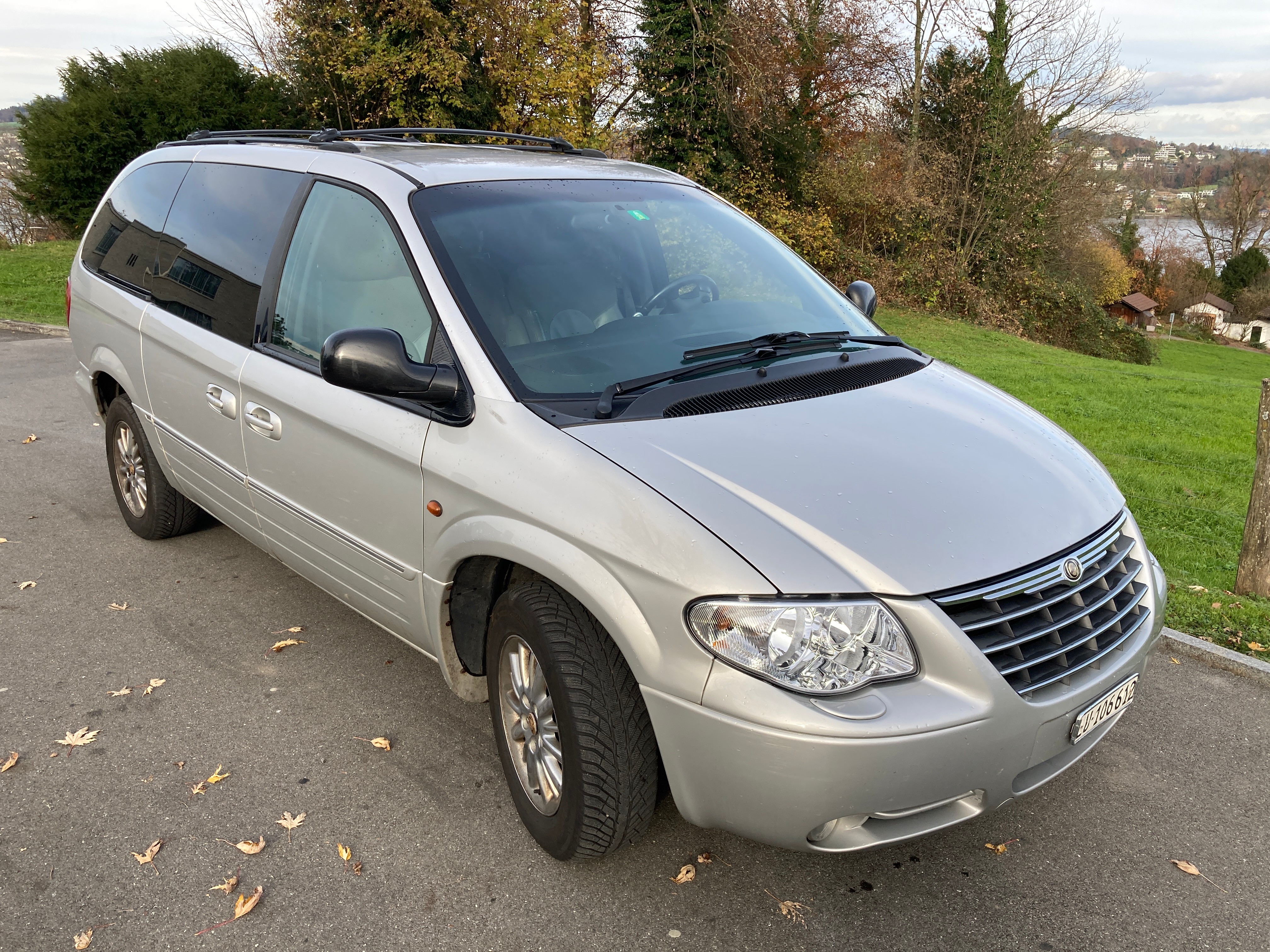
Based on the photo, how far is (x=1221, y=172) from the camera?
219ft

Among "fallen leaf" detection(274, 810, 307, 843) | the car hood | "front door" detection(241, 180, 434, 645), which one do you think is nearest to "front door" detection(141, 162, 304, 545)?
"front door" detection(241, 180, 434, 645)

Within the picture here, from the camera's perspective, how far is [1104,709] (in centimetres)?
252

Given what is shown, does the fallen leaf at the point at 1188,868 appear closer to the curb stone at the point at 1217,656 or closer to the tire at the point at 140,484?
the curb stone at the point at 1217,656

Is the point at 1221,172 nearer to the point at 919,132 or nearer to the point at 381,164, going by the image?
the point at 919,132

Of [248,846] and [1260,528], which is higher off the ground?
[1260,528]

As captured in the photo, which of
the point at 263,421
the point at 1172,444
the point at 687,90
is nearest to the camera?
the point at 263,421

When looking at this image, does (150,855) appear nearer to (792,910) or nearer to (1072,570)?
(792,910)

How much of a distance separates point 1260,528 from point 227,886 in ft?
15.6

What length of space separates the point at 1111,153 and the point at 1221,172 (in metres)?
46.4

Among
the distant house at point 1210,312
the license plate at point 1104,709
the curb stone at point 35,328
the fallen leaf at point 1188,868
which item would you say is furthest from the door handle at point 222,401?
the distant house at point 1210,312

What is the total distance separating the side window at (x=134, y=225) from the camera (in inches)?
177

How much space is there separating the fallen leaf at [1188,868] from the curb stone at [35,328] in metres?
12.9

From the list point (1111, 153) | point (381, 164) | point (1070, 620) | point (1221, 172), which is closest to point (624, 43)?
point (1111, 153)

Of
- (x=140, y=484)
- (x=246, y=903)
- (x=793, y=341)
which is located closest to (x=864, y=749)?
(x=793, y=341)
